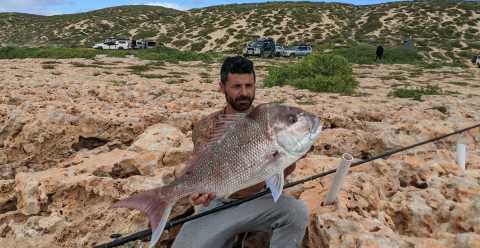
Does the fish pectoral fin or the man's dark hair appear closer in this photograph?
the fish pectoral fin

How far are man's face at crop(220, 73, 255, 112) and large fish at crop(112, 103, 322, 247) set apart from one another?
104cm

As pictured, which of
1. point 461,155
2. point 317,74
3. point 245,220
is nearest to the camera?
point 245,220

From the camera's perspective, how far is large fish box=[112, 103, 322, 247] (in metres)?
2.87

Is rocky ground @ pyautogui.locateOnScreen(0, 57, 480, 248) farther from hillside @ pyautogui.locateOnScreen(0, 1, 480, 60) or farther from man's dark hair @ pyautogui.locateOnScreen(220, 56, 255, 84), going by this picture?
hillside @ pyautogui.locateOnScreen(0, 1, 480, 60)

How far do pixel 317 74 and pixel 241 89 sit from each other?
38.1 ft

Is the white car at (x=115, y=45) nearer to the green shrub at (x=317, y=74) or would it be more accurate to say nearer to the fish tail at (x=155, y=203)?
the green shrub at (x=317, y=74)

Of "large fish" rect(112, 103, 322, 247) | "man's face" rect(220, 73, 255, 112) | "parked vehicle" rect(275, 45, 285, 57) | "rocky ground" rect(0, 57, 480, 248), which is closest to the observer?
"large fish" rect(112, 103, 322, 247)

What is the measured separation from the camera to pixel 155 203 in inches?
122

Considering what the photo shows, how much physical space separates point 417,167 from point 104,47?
5311cm

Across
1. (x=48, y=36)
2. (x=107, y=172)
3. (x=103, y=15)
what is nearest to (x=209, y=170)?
(x=107, y=172)

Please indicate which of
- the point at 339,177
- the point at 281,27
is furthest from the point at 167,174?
the point at 281,27

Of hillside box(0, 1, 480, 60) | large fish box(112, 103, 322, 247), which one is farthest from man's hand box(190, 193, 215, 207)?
hillside box(0, 1, 480, 60)

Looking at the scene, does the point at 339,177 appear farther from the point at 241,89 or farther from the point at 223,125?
the point at 223,125

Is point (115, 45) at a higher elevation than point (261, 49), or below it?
higher
